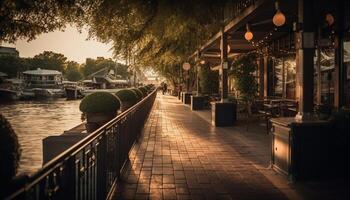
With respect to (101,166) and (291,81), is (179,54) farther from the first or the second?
(101,166)

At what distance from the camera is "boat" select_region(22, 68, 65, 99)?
63.4 meters

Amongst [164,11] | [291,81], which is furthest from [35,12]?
[291,81]

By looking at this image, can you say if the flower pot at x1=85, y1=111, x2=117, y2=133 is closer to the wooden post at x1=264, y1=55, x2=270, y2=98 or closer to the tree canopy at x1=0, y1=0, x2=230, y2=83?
the tree canopy at x1=0, y1=0, x2=230, y2=83

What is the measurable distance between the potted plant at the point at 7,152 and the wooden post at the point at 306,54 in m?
4.23

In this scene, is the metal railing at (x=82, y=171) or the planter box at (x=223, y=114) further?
the planter box at (x=223, y=114)

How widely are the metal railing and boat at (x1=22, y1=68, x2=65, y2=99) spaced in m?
60.1

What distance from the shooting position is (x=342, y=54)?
11.7 meters

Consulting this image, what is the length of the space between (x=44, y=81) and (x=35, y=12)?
77349mm

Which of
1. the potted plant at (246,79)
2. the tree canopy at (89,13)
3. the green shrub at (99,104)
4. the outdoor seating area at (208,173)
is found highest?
the tree canopy at (89,13)

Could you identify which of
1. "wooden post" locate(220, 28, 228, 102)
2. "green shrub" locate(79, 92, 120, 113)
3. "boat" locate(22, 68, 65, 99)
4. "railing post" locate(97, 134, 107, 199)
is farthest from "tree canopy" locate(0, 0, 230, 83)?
"boat" locate(22, 68, 65, 99)

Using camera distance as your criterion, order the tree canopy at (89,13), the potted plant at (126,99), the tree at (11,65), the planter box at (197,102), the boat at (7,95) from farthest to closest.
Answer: the tree at (11,65) < the boat at (7,95) < the planter box at (197,102) < the potted plant at (126,99) < the tree canopy at (89,13)

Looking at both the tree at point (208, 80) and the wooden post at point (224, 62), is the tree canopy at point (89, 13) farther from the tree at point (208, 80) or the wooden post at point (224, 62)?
the tree at point (208, 80)

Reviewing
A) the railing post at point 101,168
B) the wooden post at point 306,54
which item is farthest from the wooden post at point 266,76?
the railing post at point 101,168

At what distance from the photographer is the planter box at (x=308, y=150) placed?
5.98 m
